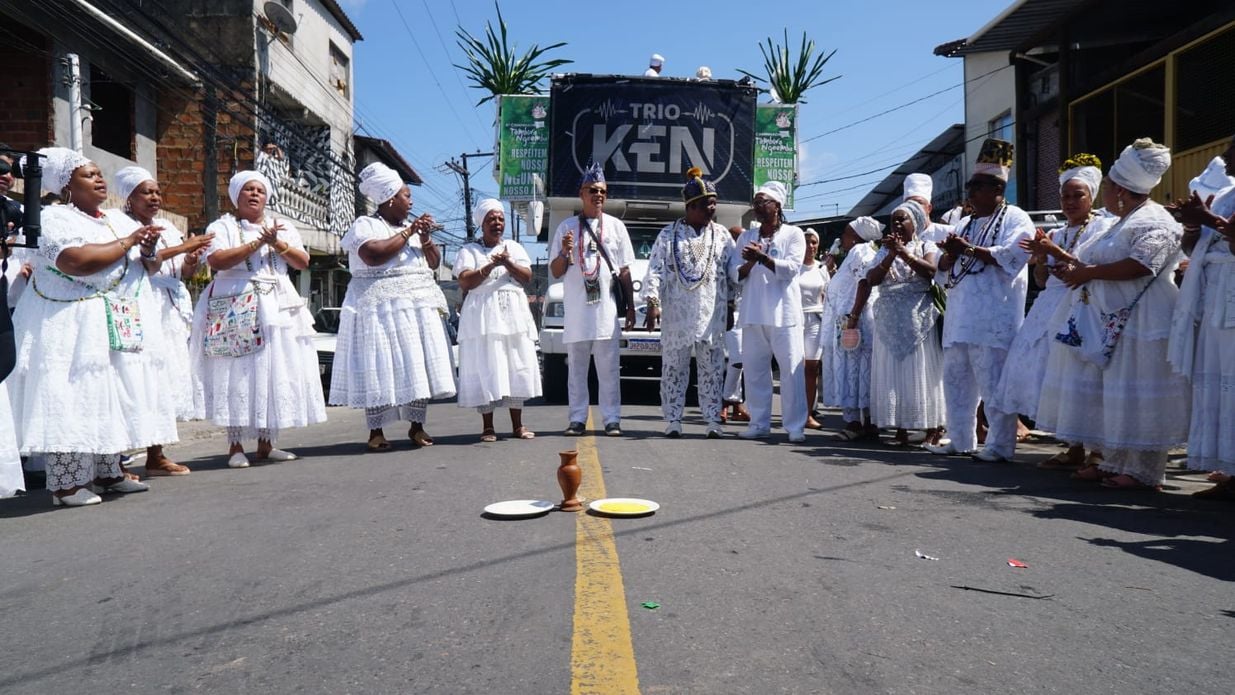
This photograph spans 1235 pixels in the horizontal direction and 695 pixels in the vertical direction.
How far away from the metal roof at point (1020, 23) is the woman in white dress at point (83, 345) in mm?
14591

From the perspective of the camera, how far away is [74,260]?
544 centimetres

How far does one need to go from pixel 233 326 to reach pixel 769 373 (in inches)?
168

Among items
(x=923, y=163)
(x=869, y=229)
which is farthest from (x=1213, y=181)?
(x=923, y=163)

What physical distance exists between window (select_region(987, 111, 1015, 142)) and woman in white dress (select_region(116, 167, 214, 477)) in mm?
22288

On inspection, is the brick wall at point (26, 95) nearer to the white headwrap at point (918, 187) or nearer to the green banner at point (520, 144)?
the green banner at point (520, 144)

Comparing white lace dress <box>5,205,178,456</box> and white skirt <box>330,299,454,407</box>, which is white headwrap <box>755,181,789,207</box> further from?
white lace dress <box>5,205,178,456</box>

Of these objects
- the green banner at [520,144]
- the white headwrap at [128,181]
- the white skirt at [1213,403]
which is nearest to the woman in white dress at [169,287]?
the white headwrap at [128,181]

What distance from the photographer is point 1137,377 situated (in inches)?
235

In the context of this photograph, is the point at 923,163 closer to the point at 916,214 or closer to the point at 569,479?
the point at 916,214

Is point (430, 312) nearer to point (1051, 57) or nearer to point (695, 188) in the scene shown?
point (695, 188)

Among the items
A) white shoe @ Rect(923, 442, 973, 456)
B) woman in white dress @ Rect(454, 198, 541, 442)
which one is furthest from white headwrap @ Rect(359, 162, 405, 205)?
white shoe @ Rect(923, 442, 973, 456)

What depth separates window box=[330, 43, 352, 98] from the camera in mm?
30859

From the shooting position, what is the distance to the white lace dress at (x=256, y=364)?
683 centimetres

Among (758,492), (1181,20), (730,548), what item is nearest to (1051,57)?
(1181,20)
